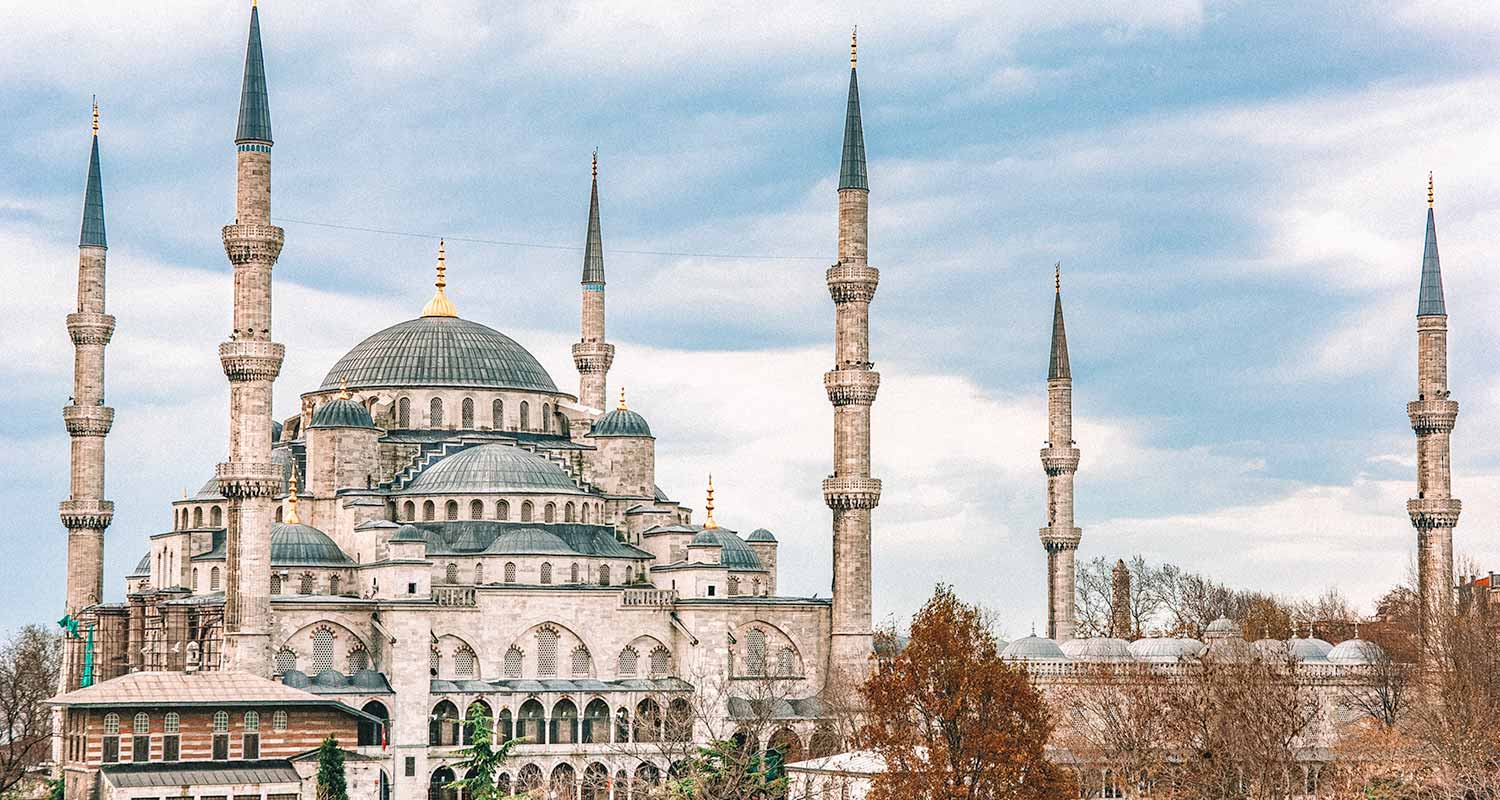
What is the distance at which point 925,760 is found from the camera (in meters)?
27.5

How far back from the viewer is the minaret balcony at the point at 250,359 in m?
43.1

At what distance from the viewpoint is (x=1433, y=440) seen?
48656mm

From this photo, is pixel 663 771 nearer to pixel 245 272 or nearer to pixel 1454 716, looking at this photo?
pixel 245 272

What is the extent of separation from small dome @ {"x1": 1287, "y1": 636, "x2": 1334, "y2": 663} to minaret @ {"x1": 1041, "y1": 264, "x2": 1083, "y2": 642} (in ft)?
19.5

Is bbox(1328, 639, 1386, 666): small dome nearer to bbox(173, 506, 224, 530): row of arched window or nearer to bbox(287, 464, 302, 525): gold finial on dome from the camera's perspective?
bbox(287, 464, 302, 525): gold finial on dome

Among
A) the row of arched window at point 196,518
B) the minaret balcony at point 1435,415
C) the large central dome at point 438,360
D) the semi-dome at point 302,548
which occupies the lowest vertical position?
the semi-dome at point 302,548

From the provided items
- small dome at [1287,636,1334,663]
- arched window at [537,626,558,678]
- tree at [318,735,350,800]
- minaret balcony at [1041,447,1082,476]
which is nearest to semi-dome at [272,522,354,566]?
arched window at [537,626,558,678]

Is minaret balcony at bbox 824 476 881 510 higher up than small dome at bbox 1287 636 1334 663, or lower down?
higher up

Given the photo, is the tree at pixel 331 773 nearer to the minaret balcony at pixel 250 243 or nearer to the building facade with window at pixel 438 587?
the building facade with window at pixel 438 587

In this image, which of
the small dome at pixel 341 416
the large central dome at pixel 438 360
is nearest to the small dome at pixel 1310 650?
the large central dome at pixel 438 360

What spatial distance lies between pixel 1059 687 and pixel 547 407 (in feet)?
53.0

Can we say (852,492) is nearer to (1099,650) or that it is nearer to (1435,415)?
(1099,650)

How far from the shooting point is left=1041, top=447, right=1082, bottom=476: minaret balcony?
53.3 meters

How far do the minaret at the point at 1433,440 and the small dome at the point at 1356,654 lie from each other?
1890 mm
